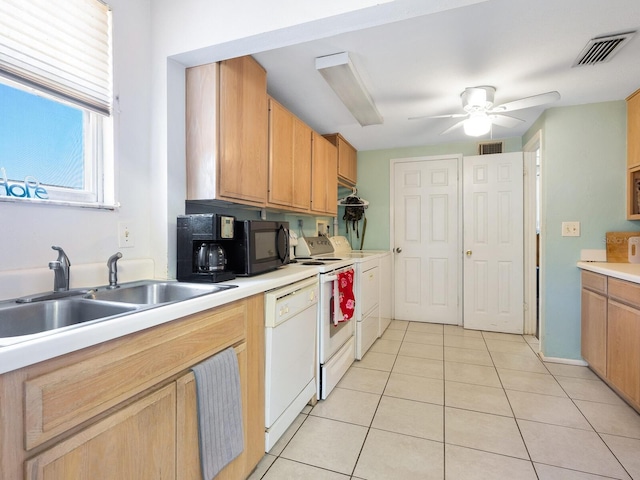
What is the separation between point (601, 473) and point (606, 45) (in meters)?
2.30

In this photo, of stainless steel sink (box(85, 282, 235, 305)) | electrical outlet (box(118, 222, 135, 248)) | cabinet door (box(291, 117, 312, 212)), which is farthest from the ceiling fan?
electrical outlet (box(118, 222, 135, 248))

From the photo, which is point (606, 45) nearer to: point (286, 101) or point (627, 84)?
point (627, 84)

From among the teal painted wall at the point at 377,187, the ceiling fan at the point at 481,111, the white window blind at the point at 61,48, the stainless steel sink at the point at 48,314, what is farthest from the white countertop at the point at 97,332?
the teal painted wall at the point at 377,187

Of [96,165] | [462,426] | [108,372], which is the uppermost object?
[96,165]

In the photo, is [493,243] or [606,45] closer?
[606,45]

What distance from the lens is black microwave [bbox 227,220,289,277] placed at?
1.79 metres

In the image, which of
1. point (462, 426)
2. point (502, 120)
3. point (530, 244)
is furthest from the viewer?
point (530, 244)

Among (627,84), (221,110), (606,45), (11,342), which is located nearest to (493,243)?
(627,84)

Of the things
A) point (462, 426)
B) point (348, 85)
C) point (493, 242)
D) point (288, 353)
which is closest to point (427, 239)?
point (493, 242)

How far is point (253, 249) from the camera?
183cm

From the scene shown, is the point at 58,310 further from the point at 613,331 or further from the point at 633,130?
the point at 633,130

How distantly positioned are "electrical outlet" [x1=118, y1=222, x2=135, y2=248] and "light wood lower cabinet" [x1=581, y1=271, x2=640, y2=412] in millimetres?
2962

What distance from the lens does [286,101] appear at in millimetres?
2756

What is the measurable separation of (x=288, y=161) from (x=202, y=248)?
47.1 inches
